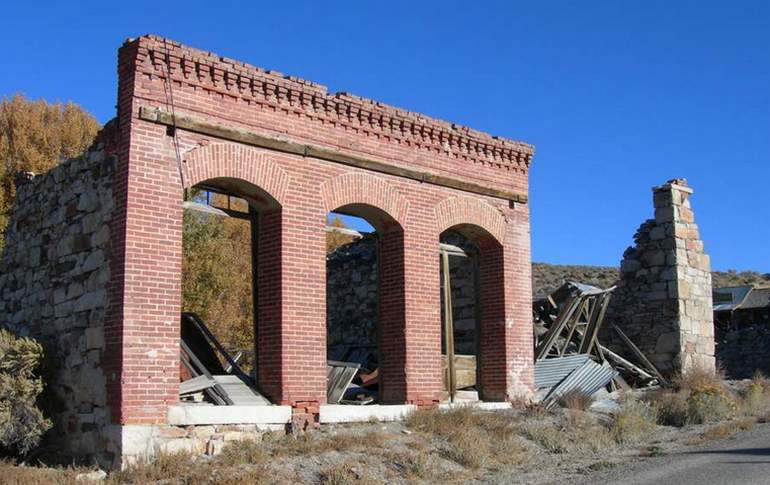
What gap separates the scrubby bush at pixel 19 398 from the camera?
34.9 ft

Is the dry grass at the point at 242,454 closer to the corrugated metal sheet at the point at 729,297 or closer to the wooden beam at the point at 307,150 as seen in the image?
the wooden beam at the point at 307,150

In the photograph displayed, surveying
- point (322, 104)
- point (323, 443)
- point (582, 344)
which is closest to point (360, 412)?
point (323, 443)

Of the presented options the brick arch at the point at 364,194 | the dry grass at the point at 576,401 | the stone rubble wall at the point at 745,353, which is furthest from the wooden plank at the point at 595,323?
the stone rubble wall at the point at 745,353

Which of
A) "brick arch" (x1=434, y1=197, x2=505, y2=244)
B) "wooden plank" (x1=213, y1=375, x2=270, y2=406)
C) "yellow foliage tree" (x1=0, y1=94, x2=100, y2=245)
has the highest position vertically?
"yellow foliage tree" (x1=0, y1=94, x2=100, y2=245)

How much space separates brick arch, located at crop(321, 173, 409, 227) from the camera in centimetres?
1295

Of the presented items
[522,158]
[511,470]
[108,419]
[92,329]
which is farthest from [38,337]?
[522,158]

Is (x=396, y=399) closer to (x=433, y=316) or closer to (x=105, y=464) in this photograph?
(x=433, y=316)

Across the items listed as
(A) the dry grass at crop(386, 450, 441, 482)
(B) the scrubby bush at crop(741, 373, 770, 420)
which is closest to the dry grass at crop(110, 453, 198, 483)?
(A) the dry grass at crop(386, 450, 441, 482)

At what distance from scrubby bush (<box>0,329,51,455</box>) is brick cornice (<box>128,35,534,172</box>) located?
398cm

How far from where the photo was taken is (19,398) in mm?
10781

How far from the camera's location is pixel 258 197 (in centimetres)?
1234

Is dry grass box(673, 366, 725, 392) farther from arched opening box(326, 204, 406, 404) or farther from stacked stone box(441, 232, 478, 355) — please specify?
arched opening box(326, 204, 406, 404)

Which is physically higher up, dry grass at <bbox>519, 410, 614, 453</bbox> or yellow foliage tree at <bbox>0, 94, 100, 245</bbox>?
yellow foliage tree at <bbox>0, 94, 100, 245</bbox>

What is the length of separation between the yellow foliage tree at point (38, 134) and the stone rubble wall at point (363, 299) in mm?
10409
